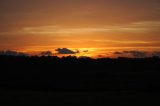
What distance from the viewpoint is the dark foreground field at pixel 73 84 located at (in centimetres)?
3148

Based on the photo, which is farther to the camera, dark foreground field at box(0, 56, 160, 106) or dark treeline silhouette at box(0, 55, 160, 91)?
dark treeline silhouette at box(0, 55, 160, 91)

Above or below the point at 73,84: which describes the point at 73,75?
above

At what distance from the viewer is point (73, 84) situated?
174 feet

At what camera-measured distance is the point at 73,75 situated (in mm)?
63875

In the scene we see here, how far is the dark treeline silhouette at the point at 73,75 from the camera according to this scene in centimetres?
5039

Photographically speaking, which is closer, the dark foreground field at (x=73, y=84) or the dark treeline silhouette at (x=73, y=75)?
the dark foreground field at (x=73, y=84)

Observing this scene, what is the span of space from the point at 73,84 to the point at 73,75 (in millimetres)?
10721

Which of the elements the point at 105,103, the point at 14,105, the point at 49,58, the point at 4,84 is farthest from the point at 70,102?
the point at 49,58

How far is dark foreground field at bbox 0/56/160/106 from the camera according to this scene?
103 ft

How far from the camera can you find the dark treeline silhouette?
50.4 m

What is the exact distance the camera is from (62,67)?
74.5 m

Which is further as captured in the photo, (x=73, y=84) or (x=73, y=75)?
(x=73, y=75)

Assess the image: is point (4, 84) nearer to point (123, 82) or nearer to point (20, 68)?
point (20, 68)

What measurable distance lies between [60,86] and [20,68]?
67.9ft
